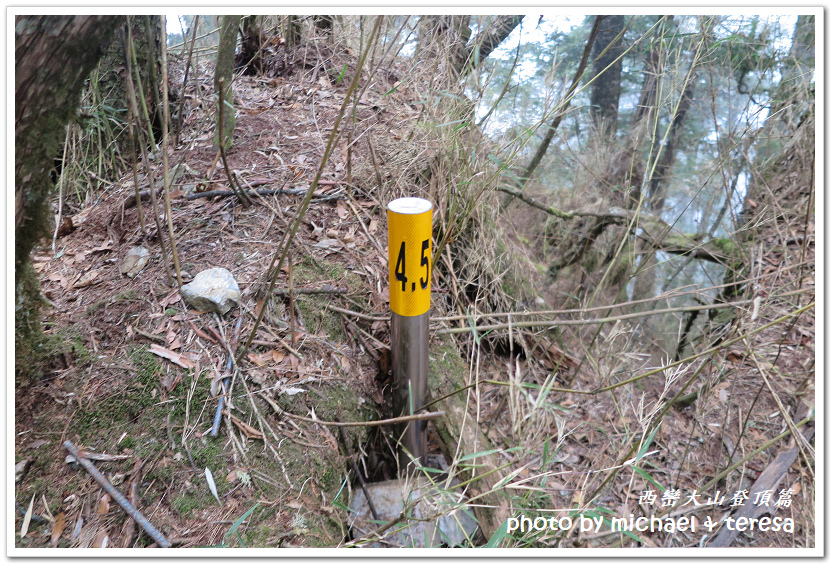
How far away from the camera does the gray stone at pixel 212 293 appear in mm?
1753

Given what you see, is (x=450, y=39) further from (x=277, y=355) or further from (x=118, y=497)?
(x=118, y=497)

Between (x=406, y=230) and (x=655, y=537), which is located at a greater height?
(x=406, y=230)

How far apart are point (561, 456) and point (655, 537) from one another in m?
0.52

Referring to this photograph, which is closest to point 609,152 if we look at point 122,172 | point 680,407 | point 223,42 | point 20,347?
point 680,407

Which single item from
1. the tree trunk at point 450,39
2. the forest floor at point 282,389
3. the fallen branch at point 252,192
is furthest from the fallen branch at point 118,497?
the tree trunk at point 450,39

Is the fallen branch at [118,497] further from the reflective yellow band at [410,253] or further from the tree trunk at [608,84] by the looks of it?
the tree trunk at [608,84]

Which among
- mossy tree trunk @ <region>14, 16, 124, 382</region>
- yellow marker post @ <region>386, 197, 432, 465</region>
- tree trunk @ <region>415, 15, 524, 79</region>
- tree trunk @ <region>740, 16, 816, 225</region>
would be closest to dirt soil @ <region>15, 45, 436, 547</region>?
yellow marker post @ <region>386, 197, 432, 465</region>

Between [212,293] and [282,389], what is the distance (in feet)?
1.66

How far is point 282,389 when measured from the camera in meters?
1.68

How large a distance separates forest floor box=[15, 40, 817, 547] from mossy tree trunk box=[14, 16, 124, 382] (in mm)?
500

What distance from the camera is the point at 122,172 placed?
8.21 ft

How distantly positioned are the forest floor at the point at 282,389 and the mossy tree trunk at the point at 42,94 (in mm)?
500

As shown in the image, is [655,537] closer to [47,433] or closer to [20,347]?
[47,433]

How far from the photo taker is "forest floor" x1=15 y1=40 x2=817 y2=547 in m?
1.39
